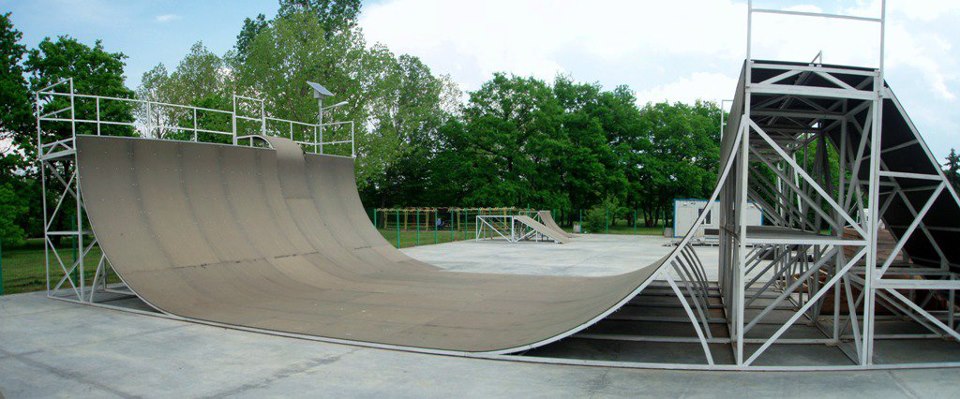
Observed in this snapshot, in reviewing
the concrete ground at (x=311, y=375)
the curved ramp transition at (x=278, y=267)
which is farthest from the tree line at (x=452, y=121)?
the concrete ground at (x=311, y=375)

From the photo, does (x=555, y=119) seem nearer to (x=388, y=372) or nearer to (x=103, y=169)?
(x=103, y=169)

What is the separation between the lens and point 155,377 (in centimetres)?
582

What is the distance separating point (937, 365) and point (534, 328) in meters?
4.40

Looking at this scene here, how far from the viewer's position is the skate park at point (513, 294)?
6.04 metres

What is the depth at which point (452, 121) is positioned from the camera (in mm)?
42062

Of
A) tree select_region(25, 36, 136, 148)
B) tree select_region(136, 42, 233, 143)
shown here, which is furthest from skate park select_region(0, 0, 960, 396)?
tree select_region(136, 42, 233, 143)

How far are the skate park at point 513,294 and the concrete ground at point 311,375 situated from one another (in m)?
0.04

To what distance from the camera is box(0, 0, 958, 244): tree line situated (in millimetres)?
31352

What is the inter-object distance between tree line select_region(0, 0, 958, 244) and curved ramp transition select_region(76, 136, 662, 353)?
729 inches

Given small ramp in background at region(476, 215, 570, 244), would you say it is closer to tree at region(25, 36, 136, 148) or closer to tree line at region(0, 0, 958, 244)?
tree line at region(0, 0, 958, 244)

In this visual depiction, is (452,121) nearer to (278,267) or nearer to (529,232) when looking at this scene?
(529,232)

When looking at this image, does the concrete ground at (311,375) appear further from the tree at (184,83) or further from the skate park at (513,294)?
the tree at (184,83)

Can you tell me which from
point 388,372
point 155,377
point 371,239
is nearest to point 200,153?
point 371,239

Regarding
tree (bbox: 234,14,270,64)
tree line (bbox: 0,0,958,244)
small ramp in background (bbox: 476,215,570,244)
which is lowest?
small ramp in background (bbox: 476,215,570,244)
